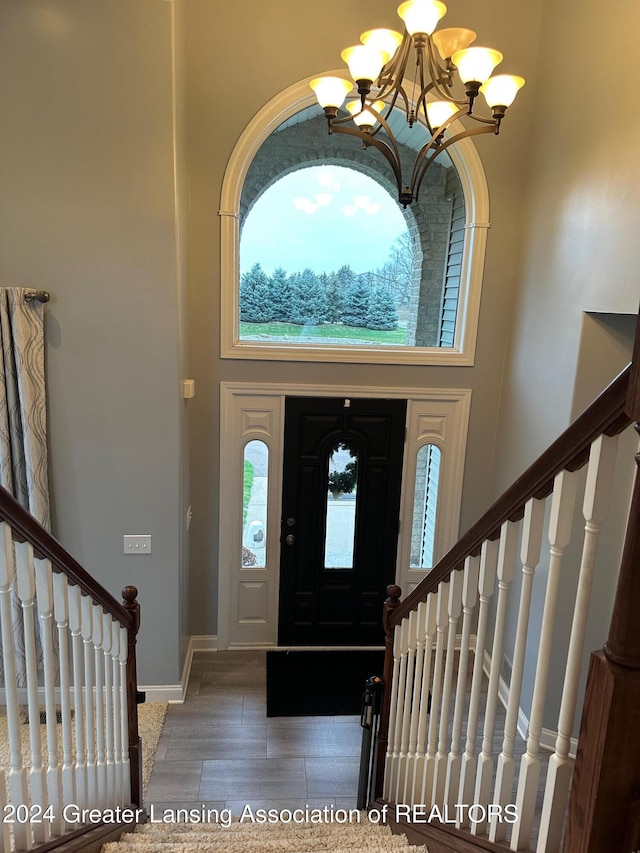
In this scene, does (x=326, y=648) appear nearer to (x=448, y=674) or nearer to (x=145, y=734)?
(x=145, y=734)

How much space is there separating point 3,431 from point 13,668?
2222 millimetres

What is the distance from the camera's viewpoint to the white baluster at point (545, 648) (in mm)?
1265

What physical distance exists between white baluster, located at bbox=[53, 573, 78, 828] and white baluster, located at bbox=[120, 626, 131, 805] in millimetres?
562

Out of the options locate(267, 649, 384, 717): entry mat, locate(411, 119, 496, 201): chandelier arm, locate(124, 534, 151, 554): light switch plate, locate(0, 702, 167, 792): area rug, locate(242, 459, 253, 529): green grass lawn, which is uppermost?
locate(411, 119, 496, 201): chandelier arm

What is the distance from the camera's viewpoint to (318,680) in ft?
14.1

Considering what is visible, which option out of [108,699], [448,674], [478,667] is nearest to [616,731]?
[478,667]

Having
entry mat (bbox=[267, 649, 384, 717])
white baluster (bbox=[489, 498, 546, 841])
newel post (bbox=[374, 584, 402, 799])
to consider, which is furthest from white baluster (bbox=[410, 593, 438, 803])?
entry mat (bbox=[267, 649, 384, 717])

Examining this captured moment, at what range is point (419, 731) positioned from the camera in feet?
6.86

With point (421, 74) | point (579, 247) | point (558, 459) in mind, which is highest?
point (421, 74)

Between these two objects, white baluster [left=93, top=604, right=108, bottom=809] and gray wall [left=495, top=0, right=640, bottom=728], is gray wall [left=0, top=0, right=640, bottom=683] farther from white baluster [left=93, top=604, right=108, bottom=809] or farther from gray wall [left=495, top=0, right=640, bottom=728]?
white baluster [left=93, top=604, right=108, bottom=809]

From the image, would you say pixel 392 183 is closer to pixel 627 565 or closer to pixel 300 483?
pixel 300 483

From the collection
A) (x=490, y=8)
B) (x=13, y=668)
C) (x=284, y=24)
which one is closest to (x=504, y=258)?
(x=490, y=8)

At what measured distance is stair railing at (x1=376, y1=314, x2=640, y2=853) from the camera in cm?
105

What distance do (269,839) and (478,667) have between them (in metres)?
1.12
